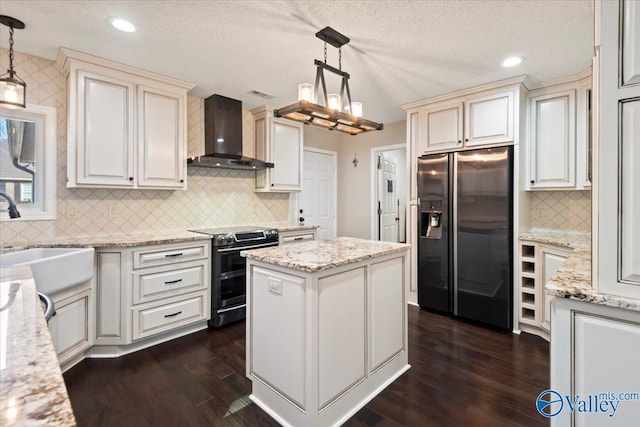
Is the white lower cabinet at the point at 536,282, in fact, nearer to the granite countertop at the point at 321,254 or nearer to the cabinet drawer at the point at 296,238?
the granite countertop at the point at 321,254

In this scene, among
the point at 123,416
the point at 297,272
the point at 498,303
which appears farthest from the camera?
the point at 498,303

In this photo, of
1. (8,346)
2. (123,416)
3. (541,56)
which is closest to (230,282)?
(123,416)

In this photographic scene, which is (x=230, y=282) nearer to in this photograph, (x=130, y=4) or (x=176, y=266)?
(x=176, y=266)

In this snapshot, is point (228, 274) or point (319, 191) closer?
point (228, 274)

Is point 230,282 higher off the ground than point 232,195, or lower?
lower

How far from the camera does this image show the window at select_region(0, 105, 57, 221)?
106 inches

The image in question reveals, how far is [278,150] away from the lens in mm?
4238

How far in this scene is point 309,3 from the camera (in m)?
1.99

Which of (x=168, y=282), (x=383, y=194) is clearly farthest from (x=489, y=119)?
(x=168, y=282)

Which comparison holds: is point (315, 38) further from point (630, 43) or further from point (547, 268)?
point (547, 268)

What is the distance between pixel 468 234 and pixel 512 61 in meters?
1.64

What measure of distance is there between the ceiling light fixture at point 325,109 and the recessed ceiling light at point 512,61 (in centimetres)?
134

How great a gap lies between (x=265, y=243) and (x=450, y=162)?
2.21 meters

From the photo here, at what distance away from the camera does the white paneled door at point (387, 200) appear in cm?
526
